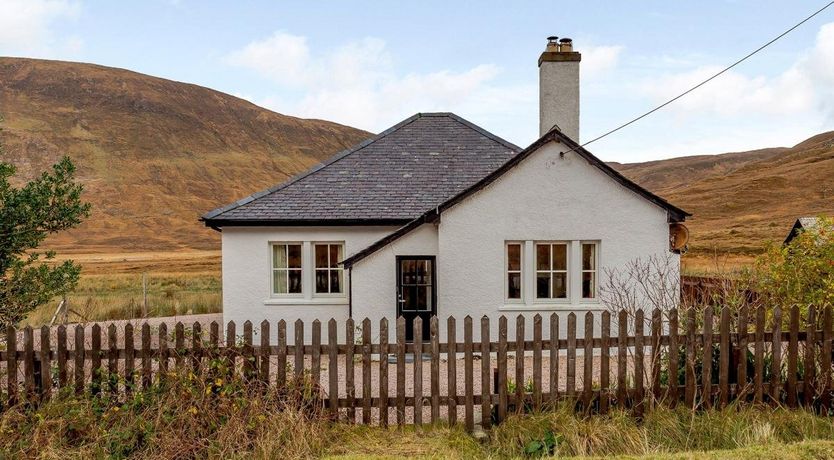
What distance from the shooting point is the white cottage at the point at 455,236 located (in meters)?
12.3

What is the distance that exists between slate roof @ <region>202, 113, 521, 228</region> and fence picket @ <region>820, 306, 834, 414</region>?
779 centimetres

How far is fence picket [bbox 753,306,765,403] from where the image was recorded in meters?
6.97

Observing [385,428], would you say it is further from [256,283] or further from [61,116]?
[61,116]

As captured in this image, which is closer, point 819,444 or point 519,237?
point 819,444

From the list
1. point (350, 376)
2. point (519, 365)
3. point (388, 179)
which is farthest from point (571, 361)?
point (388, 179)

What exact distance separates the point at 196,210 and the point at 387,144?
130m

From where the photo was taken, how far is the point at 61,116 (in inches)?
6821

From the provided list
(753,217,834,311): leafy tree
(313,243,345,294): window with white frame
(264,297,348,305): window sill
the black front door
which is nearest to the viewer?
(753,217,834,311): leafy tree

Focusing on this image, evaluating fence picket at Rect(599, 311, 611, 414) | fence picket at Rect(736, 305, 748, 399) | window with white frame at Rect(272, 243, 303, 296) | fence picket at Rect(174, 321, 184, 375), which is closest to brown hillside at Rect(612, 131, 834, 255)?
window with white frame at Rect(272, 243, 303, 296)

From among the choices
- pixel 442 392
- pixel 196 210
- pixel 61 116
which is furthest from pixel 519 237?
pixel 61 116

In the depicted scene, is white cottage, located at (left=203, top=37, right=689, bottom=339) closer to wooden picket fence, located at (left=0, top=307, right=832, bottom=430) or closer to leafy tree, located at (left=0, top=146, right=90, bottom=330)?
leafy tree, located at (left=0, top=146, right=90, bottom=330)

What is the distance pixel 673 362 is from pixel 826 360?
1864 millimetres

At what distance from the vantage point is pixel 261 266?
1406 centimetres

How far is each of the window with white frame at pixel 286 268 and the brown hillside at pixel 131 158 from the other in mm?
94703
